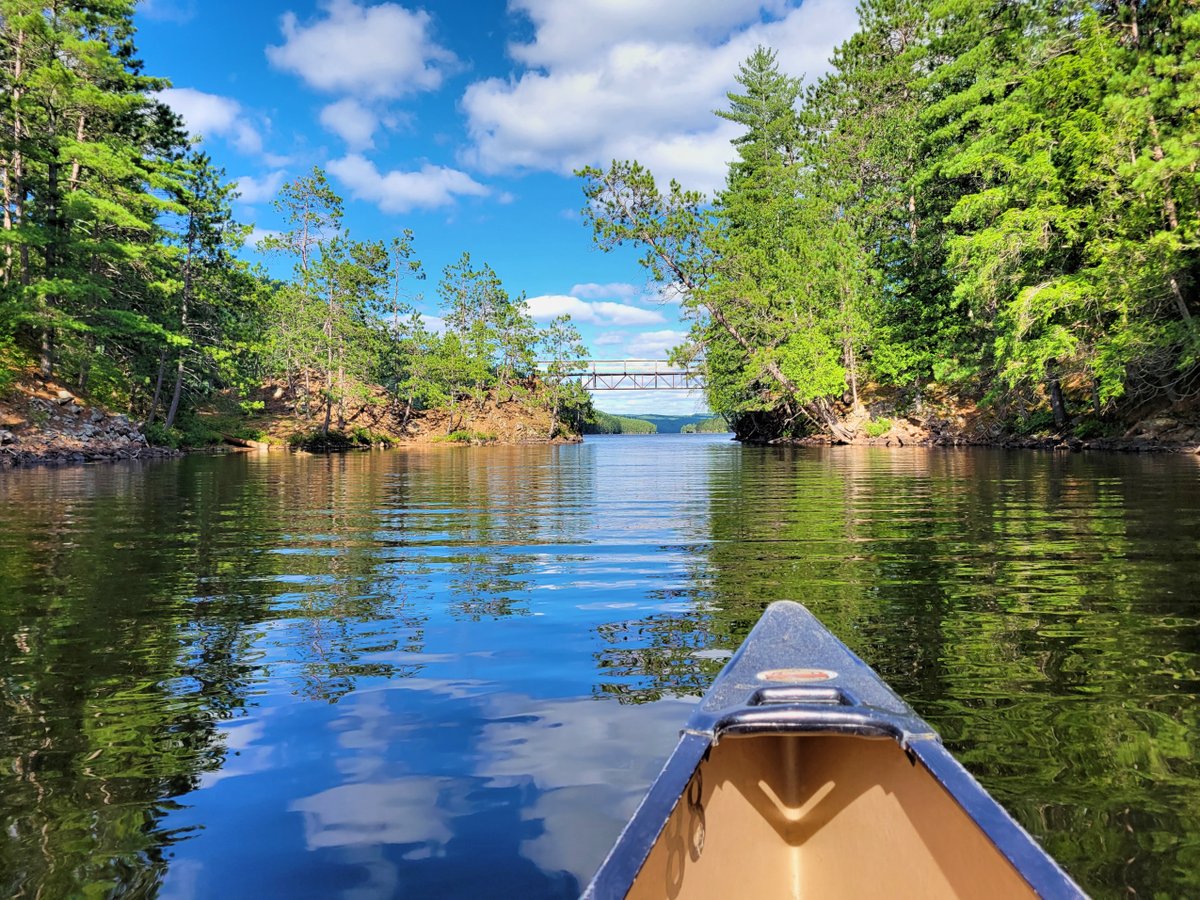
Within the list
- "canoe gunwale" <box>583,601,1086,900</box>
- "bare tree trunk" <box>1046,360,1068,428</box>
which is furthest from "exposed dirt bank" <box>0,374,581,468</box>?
"bare tree trunk" <box>1046,360,1068,428</box>

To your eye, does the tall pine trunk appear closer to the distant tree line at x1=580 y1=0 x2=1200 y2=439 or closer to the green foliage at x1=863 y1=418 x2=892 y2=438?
the distant tree line at x1=580 y1=0 x2=1200 y2=439

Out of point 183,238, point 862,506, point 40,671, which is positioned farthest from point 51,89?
point 862,506

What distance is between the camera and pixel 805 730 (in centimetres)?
215

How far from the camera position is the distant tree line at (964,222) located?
17750mm

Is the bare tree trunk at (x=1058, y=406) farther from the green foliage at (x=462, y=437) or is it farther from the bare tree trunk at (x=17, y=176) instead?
the green foliage at (x=462, y=437)

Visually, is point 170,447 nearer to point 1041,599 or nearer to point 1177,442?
point 1041,599

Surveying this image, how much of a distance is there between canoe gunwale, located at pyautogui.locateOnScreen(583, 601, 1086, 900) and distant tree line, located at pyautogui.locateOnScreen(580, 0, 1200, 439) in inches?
763

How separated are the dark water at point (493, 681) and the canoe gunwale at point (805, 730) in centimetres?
67

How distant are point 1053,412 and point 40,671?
1238 inches

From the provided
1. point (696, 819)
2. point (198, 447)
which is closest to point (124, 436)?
point (198, 447)

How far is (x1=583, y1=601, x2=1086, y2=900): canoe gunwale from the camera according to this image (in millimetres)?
1477

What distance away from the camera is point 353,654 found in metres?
4.54

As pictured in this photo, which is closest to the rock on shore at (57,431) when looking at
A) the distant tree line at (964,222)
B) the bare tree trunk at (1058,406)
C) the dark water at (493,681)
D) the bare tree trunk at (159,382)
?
the bare tree trunk at (159,382)

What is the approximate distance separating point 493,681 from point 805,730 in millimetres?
2390
